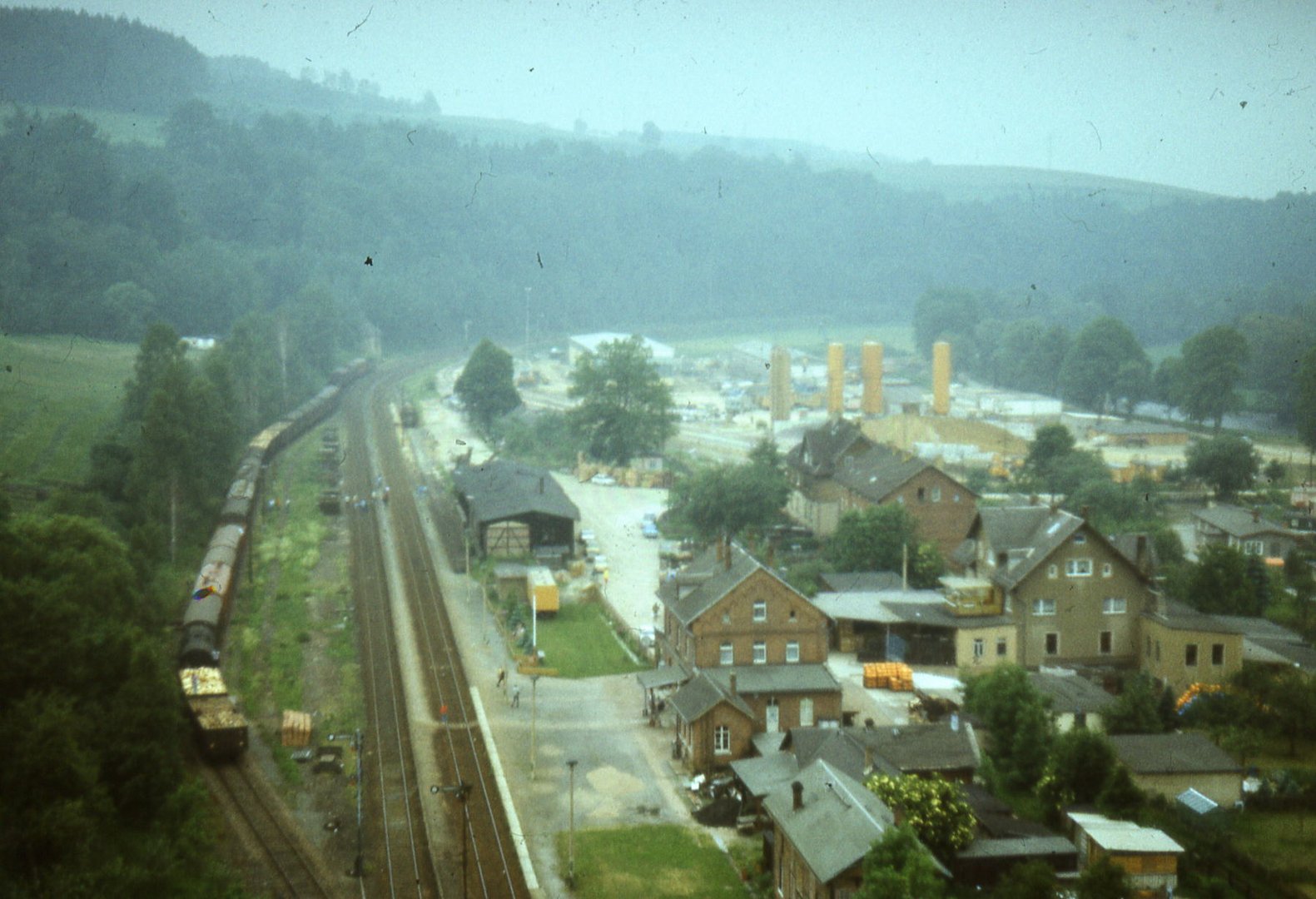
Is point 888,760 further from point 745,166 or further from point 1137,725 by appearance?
point 745,166

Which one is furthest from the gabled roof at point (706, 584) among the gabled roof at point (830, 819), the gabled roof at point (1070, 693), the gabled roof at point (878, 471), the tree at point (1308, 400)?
the tree at point (1308, 400)

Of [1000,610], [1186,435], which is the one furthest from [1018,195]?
[1000,610]

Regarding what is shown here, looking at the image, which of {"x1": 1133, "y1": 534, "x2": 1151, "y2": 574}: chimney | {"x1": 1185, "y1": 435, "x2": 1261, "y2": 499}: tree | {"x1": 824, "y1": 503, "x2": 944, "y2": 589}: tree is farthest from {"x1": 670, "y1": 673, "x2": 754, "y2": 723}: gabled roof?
{"x1": 1185, "y1": 435, "x2": 1261, "y2": 499}: tree

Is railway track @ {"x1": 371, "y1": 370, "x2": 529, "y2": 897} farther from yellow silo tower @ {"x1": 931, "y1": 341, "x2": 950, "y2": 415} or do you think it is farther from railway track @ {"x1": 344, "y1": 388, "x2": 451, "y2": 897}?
yellow silo tower @ {"x1": 931, "y1": 341, "x2": 950, "y2": 415}

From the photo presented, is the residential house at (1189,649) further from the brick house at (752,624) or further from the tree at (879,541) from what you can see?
the brick house at (752,624)

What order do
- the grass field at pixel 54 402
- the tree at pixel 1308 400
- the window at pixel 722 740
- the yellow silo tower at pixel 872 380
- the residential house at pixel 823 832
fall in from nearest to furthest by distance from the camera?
the residential house at pixel 823 832 < the window at pixel 722 740 < the grass field at pixel 54 402 < the tree at pixel 1308 400 < the yellow silo tower at pixel 872 380

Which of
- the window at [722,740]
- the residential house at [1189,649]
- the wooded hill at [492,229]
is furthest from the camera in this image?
the wooded hill at [492,229]
